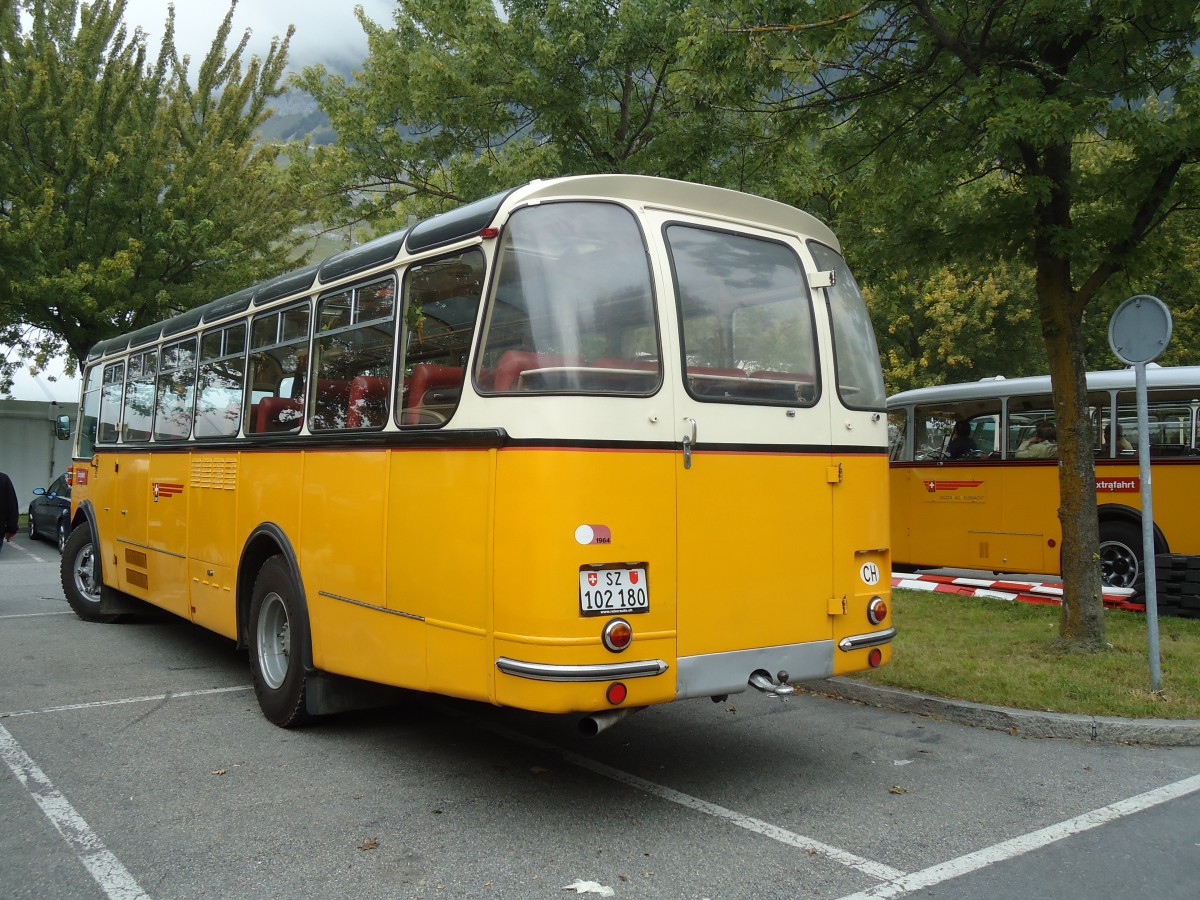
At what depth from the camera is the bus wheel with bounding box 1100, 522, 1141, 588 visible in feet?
37.6

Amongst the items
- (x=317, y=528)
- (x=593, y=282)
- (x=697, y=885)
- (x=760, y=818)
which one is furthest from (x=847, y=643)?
(x=317, y=528)

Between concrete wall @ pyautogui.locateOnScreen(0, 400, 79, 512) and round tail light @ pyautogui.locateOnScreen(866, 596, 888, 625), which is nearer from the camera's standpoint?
round tail light @ pyautogui.locateOnScreen(866, 596, 888, 625)

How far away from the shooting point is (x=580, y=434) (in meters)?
4.52

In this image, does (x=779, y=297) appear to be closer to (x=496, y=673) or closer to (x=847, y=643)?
(x=847, y=643)

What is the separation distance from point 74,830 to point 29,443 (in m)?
21.7

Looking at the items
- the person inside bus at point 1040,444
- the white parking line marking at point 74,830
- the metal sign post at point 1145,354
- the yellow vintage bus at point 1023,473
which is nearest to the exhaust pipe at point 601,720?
the white parking line marking at point 74,830

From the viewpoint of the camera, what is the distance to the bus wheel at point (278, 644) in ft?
20.4

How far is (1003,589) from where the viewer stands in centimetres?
1204

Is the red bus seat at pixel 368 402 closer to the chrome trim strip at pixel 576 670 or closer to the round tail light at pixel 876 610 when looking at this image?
the chrome trim strip at pixel 576 670

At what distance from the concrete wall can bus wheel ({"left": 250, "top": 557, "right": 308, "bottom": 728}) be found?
62.8 ft

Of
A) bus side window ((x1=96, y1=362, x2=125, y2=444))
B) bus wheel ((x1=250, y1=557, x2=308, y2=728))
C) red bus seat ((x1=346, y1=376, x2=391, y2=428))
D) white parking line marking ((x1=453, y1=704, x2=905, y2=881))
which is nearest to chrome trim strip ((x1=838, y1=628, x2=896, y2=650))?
white parking line marking ((x1=453, y1=704, x2=905, y2=881))

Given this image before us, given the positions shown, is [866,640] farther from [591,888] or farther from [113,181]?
[113,181]

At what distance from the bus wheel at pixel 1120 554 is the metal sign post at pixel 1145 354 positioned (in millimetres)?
4544

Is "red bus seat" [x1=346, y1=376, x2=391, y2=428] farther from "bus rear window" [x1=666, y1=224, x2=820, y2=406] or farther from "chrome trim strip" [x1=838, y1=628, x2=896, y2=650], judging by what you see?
"chrome trim strip" [x1=838, y1=628, x2=896, y2=650]
